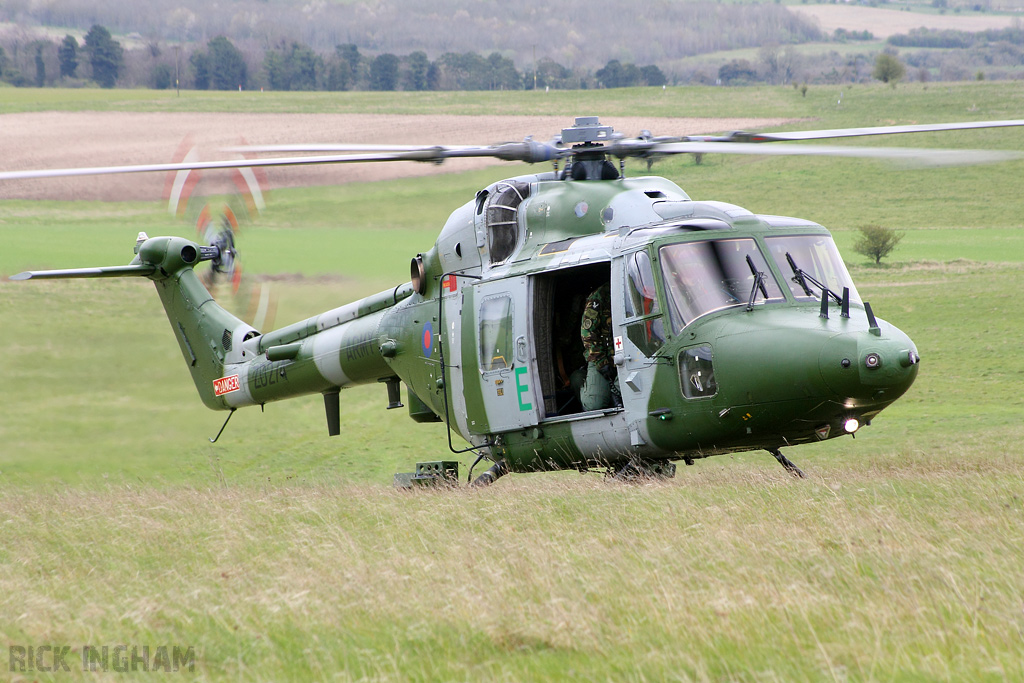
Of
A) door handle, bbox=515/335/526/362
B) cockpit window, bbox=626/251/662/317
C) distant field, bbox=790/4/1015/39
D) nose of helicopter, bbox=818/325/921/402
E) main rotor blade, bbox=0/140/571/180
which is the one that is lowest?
door handle, bbox=515/335/526/362

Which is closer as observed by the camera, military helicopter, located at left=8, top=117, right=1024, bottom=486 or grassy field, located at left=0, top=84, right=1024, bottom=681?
grassy field, located at left=0, top=84, right=1024, bottom=681

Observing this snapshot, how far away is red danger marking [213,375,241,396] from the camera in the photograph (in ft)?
48.7

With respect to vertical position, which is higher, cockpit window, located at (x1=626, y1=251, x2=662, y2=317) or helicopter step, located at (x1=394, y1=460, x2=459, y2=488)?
cockpit window, located at (x1=626, y1=251, x2=662, y2=317)

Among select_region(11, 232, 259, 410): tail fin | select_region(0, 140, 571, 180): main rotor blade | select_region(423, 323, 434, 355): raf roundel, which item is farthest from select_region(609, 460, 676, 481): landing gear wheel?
select_region(11, 232, 259, 410): tail fin

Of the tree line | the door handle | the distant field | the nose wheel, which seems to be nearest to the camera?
the nose wheel

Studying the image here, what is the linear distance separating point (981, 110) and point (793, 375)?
2277 inches

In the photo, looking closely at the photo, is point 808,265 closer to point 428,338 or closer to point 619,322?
point 619,322

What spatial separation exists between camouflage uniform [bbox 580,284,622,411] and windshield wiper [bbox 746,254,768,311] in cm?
156

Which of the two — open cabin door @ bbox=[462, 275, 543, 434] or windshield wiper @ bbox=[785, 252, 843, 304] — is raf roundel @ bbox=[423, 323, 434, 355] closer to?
open cabin door @ bbox=[462, 275, 543, 434]

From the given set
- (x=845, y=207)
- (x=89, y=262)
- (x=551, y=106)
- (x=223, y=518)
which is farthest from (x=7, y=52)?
(x=223, y=518)

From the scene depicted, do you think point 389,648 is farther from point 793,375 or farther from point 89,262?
point 89,262

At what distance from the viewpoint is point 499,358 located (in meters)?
10.5

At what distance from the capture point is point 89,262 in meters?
32.2

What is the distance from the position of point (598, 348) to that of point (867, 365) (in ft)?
9.44
